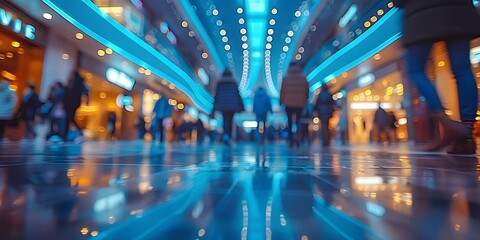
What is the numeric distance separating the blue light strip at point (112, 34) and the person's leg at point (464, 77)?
315 inches

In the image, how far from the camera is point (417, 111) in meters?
8.34

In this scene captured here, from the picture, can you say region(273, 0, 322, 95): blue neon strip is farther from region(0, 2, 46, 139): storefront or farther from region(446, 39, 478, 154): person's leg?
region(0, 2, 46, 139): storefront

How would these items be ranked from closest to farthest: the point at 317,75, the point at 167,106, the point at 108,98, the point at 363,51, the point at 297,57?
the point at 167,106 → the point at 363,51 → the point at 108,98 → the point at 317,75 → the point at 297,57

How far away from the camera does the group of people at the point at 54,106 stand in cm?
475

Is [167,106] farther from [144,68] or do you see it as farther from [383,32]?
[383,32]

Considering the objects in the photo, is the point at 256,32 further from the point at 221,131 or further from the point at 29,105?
the point at 29,105

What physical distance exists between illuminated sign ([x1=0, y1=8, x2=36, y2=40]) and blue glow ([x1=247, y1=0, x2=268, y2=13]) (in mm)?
7860

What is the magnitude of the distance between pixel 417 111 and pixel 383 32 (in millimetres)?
3113

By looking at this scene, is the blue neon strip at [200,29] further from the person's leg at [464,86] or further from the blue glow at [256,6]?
the person's leg at [464,86]

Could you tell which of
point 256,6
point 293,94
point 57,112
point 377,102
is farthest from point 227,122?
point 377,102

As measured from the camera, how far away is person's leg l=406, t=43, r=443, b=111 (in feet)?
6.73

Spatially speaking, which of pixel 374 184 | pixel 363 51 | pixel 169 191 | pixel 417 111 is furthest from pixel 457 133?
pixel 363 51

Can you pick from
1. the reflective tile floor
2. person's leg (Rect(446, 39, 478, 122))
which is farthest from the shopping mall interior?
person's leg (Rect(446, 39, 478, 122))

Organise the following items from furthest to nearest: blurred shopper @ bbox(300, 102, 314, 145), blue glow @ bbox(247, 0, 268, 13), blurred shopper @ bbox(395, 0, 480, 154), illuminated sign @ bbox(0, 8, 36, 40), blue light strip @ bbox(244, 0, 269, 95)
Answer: blue light strip @ bbox(244, 0, 269, 95)
blue glow @ bbox(247, 0, 268, 13)
blurred shopper @ bbox(300, 102, 314, 145)
illuminated sign @ bbox(0, 8, 36, 40)
blurred shopper @ bbox(395, 0, 480, 154)
